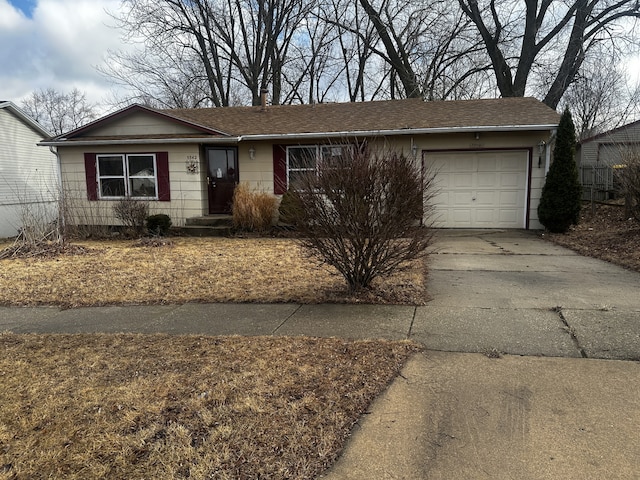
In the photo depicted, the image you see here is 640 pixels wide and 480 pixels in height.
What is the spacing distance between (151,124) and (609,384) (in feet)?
41.8

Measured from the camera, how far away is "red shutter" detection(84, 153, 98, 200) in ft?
42.8

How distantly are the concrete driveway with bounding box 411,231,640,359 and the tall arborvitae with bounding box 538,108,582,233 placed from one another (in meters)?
2.87

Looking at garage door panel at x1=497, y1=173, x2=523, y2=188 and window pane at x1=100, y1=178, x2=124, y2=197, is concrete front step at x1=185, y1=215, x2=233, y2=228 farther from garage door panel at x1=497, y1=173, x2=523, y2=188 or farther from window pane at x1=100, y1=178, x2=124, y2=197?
garage door panel at x1=497, y1=173, x2=523, y2=188

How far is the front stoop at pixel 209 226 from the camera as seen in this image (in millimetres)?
11867

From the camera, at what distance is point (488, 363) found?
351 cm

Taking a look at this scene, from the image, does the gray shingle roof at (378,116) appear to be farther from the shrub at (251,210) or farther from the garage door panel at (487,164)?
the shrub at (251,210)

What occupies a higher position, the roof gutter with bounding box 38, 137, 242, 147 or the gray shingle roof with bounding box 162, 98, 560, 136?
the gray shingle roof with bounding box 162, 98, 560, 136

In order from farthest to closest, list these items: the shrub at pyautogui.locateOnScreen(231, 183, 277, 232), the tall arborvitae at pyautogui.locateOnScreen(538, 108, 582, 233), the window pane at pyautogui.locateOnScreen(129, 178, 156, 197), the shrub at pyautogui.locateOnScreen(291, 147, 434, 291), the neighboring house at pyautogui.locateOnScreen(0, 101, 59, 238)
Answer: the neighboring house at pyautogui.locateOnScreen(0, 101, 59, 238), the window pane at pyautogui.locateOnScreen(129, 178, 156, 197), the shrub at pyautogui.locateOnScreen(231, 183, 277, 232), the tall arborvitae at pyautogui.locateOnScreen(538, 108, 582, 233), the shrub at pyautogui.locateOnScreen(291, 147, 434, 291)

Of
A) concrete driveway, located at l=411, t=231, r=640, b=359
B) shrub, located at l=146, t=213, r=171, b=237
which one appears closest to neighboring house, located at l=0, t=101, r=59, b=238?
shrub, located at l=146, t=213, r=171, b=237

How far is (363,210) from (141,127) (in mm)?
10204

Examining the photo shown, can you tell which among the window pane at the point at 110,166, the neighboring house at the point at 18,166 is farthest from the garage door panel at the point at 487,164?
the neighboring house at the point at 18,166

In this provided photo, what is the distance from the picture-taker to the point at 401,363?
3549 millimetres

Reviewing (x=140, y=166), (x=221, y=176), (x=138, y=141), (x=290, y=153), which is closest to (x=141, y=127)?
(x=138, y=141)

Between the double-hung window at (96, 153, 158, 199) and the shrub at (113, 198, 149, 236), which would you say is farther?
the double-hung window at (96, 153, 158, 199)
